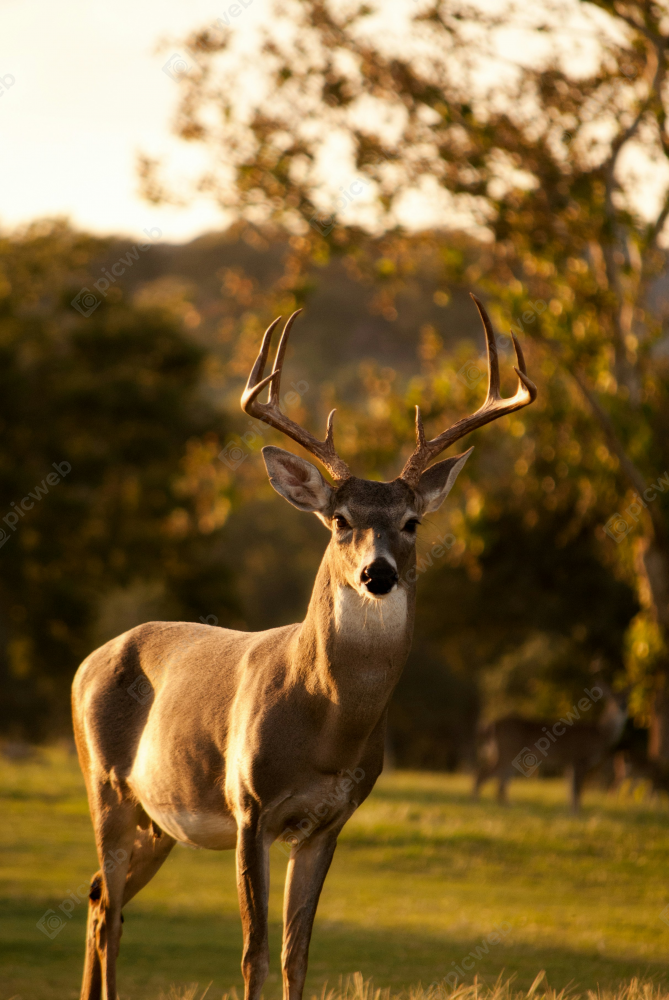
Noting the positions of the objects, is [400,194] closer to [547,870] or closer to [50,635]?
[547,870]

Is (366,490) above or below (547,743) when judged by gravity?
above

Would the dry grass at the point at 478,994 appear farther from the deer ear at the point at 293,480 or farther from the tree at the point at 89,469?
the tree at the point at 89,469

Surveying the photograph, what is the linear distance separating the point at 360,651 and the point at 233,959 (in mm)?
4758

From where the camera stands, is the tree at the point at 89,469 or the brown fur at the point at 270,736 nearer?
the brown fur at the point at 270,736

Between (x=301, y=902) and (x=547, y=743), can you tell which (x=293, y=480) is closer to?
(x=301, y=902)

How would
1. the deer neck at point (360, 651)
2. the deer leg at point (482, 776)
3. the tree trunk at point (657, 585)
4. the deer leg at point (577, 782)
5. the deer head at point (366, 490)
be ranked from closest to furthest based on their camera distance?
the deer head at point (366, 490) < the deer neck at point (360, 651) < the tree trunk at point (657, 585) < the deer leg at point (577, 782) < the deer leg at point (482, 776)

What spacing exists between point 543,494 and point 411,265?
15.1ft

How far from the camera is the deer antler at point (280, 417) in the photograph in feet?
19.0

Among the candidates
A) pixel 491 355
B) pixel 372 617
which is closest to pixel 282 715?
pixel 372 617

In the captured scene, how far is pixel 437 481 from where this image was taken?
5953mm

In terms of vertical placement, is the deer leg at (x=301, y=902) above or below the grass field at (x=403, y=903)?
above

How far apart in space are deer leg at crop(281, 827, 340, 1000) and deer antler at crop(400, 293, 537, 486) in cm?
176

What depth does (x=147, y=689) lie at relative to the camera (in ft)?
21.7

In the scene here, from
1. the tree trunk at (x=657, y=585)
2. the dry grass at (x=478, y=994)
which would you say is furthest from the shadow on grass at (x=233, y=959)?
the tree trunk at (x=657, y=585)
